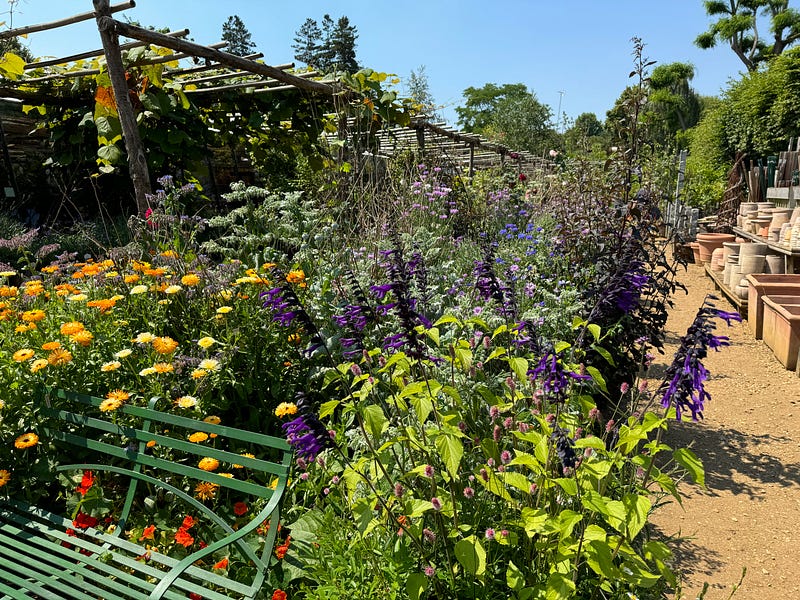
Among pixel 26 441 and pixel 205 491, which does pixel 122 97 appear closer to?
pixel 26 441

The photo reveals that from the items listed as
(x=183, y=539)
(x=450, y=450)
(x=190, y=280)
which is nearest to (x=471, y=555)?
(x=450, y=450)

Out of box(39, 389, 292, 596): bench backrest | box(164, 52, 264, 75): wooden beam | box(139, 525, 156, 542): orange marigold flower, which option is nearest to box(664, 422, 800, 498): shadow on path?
box(39, 389, 292, 596): bench backrest

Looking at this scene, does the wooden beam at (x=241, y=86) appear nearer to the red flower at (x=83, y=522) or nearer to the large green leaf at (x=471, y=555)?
the red flower at (x=83, y=522)

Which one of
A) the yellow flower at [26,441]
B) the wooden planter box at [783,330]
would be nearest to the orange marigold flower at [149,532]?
the yellow flower at [26,441]

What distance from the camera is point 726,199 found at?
1233cm

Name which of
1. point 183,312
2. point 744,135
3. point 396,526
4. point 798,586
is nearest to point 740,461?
point 798,586

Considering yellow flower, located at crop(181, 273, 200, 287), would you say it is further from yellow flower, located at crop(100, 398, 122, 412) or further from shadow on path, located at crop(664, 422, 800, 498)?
shadow on path, located at crop(664, 422, 800, 498)

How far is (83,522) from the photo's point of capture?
2049 millimetres

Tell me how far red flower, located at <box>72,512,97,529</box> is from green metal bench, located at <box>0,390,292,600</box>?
16 mm

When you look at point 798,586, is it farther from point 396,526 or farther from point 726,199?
point 726,199

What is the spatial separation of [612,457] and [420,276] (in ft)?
4.07

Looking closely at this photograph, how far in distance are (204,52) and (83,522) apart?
440 cm

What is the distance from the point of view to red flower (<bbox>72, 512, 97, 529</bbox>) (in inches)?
80.6

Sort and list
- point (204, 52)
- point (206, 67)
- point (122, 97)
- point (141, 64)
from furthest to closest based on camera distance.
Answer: point (206, 67) → point (141, 64) → point (204, 52) → point (122, 97)
